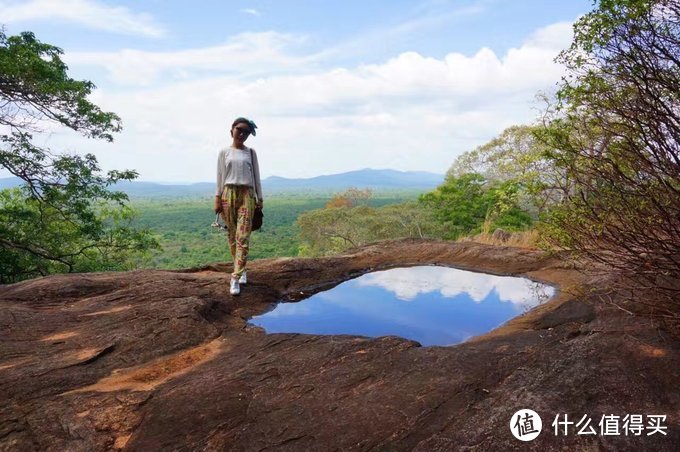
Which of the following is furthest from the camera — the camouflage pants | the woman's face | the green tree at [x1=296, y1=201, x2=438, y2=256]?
the green tree at [x1=296, y1=201, x2=438, y2=256]

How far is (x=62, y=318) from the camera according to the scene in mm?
4309

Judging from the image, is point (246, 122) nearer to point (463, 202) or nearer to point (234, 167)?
point (234, 167)

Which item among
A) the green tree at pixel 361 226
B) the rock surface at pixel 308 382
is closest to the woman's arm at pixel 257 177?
the rock surface at pixel 308 382

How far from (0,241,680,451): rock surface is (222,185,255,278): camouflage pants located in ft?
→ 2.68

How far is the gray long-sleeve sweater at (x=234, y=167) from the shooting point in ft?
16.0

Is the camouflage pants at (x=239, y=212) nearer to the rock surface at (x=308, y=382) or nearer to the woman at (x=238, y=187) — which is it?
the woman at (x=238, y=187)

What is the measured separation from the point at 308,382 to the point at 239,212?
2580 millimetres

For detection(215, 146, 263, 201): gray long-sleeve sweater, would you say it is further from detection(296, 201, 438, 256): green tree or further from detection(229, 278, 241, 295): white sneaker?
detection(296, 201, 438, 256): green tree

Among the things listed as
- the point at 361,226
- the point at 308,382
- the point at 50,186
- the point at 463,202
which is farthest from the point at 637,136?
the point at 361,226

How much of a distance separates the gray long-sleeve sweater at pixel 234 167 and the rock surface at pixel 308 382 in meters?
1.35

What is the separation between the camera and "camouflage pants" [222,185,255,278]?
4984mm

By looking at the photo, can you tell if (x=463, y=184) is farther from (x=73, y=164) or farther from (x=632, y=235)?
(x=632, y=235)

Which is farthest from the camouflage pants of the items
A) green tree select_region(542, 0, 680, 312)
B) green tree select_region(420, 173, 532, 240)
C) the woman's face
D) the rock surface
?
green tree select_region(420, 173, 532, 240)

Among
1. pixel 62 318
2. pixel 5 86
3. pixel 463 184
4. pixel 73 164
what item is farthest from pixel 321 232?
pixel 62 318
